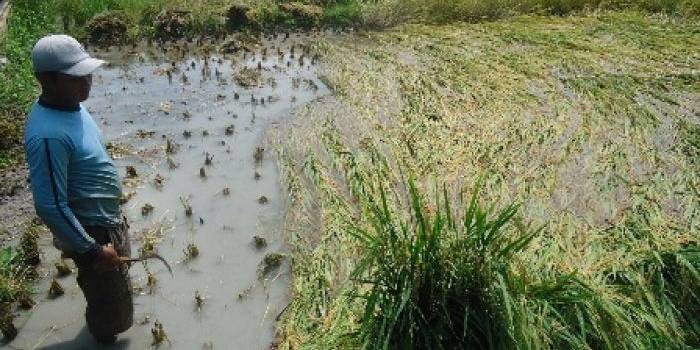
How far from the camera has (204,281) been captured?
355cm

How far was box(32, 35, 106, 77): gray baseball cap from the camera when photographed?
2.21 metres

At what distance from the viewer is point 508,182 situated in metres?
4.46

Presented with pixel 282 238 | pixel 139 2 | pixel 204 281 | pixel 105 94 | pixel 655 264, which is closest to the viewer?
pixel 655 264

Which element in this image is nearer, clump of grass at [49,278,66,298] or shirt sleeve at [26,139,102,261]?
shirt sleeve at [26,139,102,261]

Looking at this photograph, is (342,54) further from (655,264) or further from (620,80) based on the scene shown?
(655,264)

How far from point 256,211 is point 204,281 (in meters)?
0.87

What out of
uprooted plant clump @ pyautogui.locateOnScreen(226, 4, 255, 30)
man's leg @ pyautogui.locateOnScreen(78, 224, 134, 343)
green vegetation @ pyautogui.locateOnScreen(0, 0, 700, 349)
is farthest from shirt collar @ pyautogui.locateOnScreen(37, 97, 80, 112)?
uprooted plant clump @ pyautogui.locateOnScreen(226, 4, 255, 30)

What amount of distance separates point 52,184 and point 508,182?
3.21m

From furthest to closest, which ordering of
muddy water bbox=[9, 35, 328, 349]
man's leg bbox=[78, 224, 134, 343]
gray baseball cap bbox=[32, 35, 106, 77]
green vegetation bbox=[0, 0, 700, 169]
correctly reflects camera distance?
1. green vegetation bbox=[0, 0, 700, 169]
2. muddy water bbox=[9, 35, 328, 349]
3. man's leg bbox=[78, 224, 134, 343]
4. gray baseball cap bbox=[32, 35, 106, 77]

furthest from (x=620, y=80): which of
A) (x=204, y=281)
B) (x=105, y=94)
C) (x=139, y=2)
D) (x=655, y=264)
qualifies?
(x=139, y=2)

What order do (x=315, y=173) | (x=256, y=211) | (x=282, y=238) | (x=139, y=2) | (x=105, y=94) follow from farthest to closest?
(x=139, y=2)
(x=105, y=94)
(x=315, y=173)
(x=256, y=211)
(x=282, y=238)

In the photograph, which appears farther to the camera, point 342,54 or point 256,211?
point 342,54

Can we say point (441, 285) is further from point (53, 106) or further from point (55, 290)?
point (55, 290)

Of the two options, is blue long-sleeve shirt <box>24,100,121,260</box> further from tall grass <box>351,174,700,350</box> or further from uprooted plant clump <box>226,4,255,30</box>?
uprooted plant clump <box>226,4,255,30</box>
